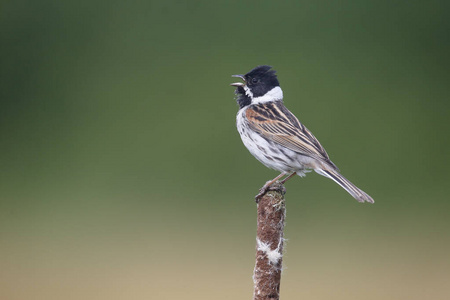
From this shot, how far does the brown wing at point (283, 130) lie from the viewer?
149 inches

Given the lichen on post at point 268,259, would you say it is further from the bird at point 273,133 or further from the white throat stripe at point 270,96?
the white throat stripe at point 270,96

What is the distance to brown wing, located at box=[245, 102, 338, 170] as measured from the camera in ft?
12.4

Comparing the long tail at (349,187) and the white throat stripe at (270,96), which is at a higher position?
the white throat stripe at (270,96)

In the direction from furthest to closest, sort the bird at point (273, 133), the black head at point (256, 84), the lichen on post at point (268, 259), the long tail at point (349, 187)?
the black head at point (256, 84) → the bird at point (273, 133) → the long tail at point (349, 187) → the lichen on post at point (268, 259)

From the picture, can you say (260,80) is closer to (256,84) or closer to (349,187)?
(256,84)

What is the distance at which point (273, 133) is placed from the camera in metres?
3.92

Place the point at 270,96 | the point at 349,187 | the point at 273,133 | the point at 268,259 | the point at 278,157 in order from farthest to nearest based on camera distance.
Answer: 1. the point at 270,96
2. the point at 273,133
3. the point at 278,157
4. the point at 349,187
5. the point at 268,259

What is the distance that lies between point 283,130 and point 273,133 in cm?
10

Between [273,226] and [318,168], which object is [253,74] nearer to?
[318,168]

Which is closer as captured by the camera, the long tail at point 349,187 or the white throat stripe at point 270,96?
the long tail at point 349,187

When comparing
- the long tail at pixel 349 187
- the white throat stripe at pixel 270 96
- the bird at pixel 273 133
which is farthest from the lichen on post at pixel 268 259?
the white throat stripe at pixel 270 96

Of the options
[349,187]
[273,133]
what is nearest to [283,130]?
[273,133]

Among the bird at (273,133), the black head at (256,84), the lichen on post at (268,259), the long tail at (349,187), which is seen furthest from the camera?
the black head at (256,84)

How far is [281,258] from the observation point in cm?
232
